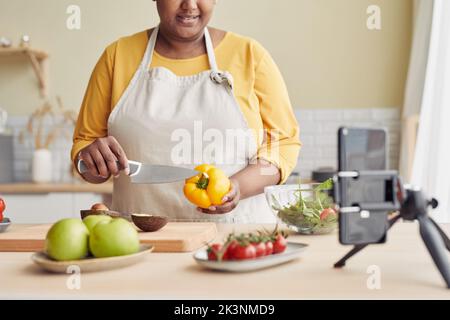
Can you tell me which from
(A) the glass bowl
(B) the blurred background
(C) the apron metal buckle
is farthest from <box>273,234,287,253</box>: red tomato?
(B) the blurred background

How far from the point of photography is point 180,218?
2201mm

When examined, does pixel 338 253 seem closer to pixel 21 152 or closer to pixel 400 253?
pixel 400 253

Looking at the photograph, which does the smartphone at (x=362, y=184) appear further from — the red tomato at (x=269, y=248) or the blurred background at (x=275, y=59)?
the blurred background at (x=275, y=59)

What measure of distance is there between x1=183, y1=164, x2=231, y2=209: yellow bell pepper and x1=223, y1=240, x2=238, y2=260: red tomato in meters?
0.61

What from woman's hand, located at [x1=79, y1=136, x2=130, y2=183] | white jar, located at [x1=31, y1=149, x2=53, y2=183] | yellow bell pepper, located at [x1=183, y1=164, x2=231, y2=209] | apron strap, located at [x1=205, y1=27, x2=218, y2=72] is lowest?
white jar, located at [x1=31, y1=149, x2=53, y2=183]

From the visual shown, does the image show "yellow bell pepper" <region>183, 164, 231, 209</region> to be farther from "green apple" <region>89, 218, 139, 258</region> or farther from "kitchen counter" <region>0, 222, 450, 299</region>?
"green apple" <region>89, 218, 139, 258</region>

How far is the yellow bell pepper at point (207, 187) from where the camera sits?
6.19 feet

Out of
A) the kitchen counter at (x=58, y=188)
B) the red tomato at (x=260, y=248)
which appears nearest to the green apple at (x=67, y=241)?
the red tomato at (x=260, y=248)

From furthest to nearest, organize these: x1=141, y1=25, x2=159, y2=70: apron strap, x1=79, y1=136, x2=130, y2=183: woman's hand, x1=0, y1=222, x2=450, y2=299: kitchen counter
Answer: x1=141, y1=25, x2=159, y2=70: apron strap → x1=79, y1=136, x2=130, y2=183: woman's hand → x1=0, y1=222, x2=450, y2=299: kitchen counter

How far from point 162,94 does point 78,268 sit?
1.08 m

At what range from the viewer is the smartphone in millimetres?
1161

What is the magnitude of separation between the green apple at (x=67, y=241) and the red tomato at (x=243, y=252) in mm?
313

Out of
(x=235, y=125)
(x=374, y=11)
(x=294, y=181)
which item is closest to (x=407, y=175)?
(x=294, y=181)

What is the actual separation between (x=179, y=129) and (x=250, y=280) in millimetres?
1073
